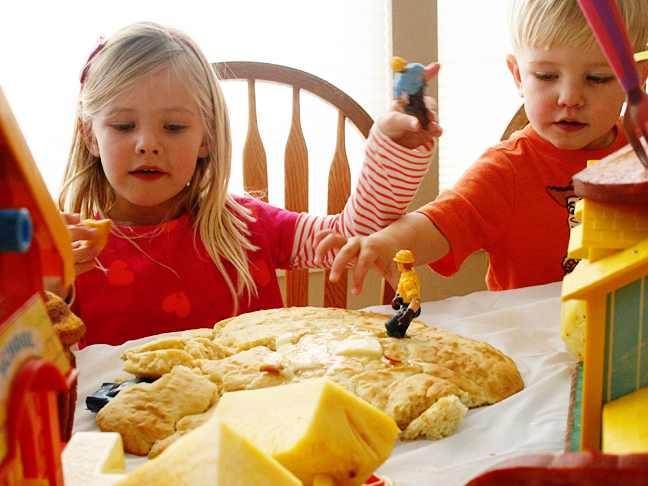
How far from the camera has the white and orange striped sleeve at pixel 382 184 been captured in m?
1.17

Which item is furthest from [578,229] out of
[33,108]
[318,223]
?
[33,108]

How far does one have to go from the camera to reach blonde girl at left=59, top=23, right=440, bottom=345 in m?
1.20

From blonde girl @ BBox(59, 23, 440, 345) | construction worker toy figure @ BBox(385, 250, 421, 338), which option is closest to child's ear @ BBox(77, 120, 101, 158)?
blonde girl @ BBox(59, 23, 440, 345)

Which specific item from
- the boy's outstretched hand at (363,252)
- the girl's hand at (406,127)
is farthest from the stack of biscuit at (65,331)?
the girl's hand at (406,127)

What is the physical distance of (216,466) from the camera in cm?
35

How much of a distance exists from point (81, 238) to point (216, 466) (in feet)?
1.18

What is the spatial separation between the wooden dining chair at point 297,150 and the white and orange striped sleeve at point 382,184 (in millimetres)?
257

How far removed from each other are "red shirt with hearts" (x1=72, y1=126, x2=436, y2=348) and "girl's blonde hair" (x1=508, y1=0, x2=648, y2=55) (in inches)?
12.3

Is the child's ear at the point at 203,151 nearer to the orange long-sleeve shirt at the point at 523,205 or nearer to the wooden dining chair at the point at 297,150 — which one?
the wooden dining chair at the point at 297,150

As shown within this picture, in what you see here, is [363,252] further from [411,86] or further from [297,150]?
[297,150]

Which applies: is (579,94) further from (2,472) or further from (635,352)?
(2,472)

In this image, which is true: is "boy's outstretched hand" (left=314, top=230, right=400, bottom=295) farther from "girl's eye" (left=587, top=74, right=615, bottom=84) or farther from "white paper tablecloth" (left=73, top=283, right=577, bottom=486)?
"girl's eye" (left=587, top=74, right=615, bottom=84)

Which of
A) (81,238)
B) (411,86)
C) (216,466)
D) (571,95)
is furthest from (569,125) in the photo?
(216,466)

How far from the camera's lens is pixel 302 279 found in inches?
64.2
